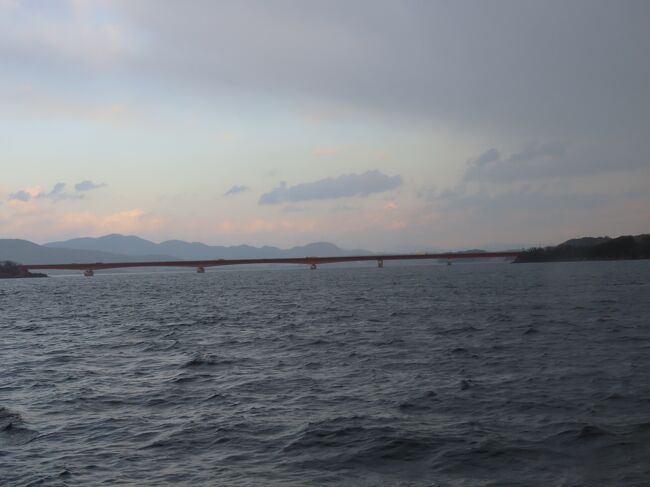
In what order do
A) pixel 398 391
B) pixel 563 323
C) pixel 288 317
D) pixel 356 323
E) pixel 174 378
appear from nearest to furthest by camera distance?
1. pixel 398 391
2. pixel 174 378
3. pixel 563 323
4. pixel 356 323
5. pixel 288 317

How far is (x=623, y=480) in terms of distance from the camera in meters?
12.8

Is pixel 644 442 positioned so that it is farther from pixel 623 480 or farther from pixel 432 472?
pixel 432 472

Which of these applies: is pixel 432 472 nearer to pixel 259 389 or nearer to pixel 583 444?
pixel 583 444

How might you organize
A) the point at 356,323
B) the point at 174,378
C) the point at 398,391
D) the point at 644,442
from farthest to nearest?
1. the point at 356,323
2. the point at 174,378
3. the point at 398,391
4. the point at 644,442

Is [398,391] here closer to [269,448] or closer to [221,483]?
[269,448]

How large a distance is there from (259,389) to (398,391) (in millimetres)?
4937

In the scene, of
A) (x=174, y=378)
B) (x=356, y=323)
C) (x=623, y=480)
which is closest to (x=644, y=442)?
(x=623, y=480)

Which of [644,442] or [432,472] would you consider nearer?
[432,472]

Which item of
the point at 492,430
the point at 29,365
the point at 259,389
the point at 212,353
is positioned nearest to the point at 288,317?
the point at 212,353

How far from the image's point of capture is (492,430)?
1648 cm

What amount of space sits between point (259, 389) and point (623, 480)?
42.3ft

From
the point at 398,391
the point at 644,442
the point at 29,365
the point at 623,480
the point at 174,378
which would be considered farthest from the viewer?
the point at 29,365

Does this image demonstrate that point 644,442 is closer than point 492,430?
Yes

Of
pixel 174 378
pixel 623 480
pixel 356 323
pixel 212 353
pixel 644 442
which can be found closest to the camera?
pixel 623 480
